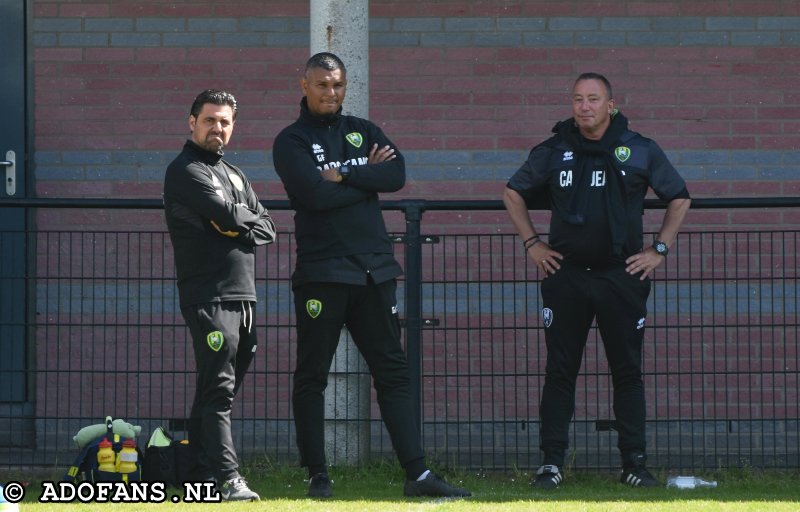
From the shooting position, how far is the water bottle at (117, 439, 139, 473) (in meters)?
6.32

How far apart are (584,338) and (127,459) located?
2.15 m

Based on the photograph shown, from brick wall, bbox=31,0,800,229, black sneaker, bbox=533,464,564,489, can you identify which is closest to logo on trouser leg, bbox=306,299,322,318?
black sneaker, bbox=533,464,564,489

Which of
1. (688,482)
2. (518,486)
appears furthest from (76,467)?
(688,482)

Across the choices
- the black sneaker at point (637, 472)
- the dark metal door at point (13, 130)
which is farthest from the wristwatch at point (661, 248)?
the dark metal door at point (13, 130)

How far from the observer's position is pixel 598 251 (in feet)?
20.2

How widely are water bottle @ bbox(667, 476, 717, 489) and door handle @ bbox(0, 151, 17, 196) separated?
416cm

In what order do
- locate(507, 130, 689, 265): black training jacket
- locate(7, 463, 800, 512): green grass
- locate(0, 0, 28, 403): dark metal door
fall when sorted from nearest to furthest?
locate(7, 463, 800, 512): green grass → locate(507, 130, 689, 265): black training jacket → locate(0, 0, 28, 403): dark metal door

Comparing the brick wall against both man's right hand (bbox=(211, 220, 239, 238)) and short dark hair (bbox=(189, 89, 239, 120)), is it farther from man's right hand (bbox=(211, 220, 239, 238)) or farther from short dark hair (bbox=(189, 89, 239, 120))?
man's right hand (bbox=(211, 220, 239, 238))

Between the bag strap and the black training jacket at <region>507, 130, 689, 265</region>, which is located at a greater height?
the black training jacket at <region>507, 130, 689, 265</region>

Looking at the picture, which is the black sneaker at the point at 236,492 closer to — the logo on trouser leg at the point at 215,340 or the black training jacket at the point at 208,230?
the logo on trouser leg at the point at 215,340

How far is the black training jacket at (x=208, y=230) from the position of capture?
582cm

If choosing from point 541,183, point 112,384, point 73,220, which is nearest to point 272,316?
point 112,384

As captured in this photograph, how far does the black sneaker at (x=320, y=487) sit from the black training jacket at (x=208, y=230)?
0.84 m

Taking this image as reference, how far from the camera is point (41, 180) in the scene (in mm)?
8289
